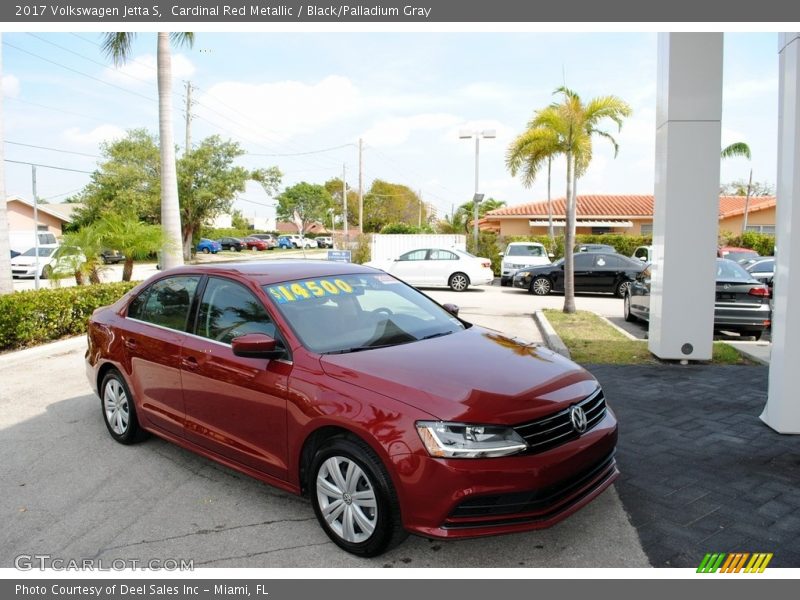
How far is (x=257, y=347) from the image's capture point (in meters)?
3.86

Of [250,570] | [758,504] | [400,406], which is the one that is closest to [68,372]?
[250,570]

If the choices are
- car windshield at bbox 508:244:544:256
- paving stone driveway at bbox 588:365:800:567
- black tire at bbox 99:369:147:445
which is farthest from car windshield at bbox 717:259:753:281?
car windshield at bbox 508:244:544:256

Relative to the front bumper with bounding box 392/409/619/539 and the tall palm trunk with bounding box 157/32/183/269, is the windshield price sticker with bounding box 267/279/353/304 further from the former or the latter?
the tall palm trunk with bounding box 157/32/183/269

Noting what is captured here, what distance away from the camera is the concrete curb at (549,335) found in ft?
30.8

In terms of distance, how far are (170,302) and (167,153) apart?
10.7m

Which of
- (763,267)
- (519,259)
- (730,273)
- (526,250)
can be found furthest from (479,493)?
(526,250)

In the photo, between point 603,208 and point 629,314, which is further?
point 603,208

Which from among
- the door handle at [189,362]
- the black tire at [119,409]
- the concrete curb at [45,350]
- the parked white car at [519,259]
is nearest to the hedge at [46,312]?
the concrete curb at [45,350]

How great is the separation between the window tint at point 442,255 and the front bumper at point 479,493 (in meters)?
17.7

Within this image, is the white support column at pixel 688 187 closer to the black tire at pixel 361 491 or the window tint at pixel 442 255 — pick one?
the black tire at pixel 361 491

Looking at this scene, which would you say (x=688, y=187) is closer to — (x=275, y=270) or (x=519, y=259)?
(x=275, y=270)

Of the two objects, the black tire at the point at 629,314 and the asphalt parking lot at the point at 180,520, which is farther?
the black tire at the point at 629,314
